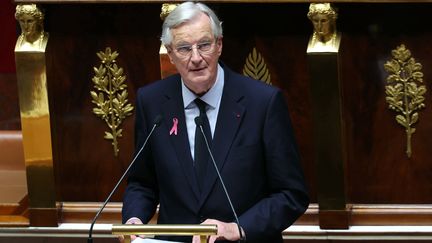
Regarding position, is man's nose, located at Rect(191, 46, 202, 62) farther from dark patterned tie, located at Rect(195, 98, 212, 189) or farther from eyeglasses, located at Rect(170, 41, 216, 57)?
dark patterned tie, located at Rect(195, 98, 212, 189)

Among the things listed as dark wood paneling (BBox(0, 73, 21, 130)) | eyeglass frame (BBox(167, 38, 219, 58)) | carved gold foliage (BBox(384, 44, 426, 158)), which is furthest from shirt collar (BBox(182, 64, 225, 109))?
dark wood paneling (BBox(0, 73, 21, 130))

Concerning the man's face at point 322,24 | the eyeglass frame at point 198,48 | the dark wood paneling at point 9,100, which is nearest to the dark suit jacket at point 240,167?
the eyeglass frame at point 198,48

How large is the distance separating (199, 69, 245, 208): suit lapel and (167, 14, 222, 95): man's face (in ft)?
0.22

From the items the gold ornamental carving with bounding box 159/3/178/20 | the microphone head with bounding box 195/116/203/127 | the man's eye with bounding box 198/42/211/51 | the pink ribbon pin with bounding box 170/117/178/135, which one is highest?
the gold ornamental carving with bounding box 159/3/178/20

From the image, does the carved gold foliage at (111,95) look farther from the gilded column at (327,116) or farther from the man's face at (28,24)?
the gilded column at (327,116)

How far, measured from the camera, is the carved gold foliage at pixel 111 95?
3266 mm

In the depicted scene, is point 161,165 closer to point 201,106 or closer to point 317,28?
point 201,106

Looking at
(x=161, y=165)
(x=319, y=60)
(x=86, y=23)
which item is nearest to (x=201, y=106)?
(x=161, y=165)

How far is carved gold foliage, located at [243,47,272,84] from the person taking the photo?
3178mm

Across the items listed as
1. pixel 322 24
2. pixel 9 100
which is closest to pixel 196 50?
pixel 322 24

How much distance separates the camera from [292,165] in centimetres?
212

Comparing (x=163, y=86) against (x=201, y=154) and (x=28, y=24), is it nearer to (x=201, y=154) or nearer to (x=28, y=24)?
(x=201, y=154)

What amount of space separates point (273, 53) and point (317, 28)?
167 millimetres

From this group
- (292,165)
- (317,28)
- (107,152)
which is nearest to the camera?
(292,165)
